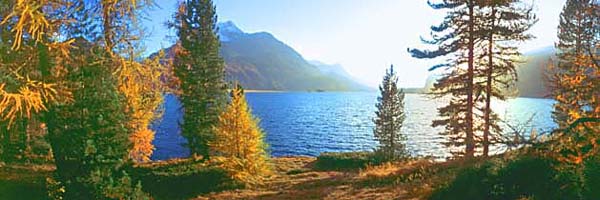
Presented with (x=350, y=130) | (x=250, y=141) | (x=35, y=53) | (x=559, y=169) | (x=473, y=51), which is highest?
(x=473, y=51)

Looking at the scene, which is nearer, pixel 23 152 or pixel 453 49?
pixel 453 49

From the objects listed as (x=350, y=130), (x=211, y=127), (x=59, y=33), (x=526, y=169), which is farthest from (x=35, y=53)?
(x=350, y=130)

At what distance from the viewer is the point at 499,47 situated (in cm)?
1897

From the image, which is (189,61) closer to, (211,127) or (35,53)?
(211,127)

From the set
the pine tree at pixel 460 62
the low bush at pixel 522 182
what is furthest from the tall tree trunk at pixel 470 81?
the low bush at pixel 522 182

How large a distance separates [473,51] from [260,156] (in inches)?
542

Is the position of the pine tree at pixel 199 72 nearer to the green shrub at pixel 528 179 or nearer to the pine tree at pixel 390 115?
the pine tree at pixel 390 115

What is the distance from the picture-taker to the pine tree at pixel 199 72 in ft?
81.5

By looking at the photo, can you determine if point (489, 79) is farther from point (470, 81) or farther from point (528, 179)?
point (528, 179)

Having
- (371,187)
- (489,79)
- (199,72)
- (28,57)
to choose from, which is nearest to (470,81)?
(489,79)

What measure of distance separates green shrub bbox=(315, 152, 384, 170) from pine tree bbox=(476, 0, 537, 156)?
13699mm

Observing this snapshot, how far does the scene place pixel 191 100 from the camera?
24.8 metres

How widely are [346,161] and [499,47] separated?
17854mm

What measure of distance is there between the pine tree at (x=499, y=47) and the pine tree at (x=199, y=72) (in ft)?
52.4
